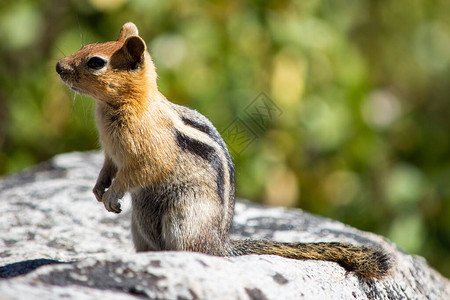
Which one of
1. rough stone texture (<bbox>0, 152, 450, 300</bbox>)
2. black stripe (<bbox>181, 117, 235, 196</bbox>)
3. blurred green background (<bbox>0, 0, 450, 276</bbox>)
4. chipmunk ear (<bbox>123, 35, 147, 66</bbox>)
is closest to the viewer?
rough stone texture (<bbox>0, 152, 450, 300</bbox>)

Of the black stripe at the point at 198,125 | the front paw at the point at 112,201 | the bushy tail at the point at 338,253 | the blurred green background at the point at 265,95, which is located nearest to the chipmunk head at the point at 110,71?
the black stripe at the point at 198,125

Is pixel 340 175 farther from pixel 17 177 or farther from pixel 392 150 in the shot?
pixel 17 177

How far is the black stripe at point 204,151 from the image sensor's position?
9.11 feet

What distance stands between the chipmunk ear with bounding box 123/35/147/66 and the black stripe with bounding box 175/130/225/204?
382mm

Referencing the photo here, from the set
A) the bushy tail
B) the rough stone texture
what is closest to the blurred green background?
the rough stone texture

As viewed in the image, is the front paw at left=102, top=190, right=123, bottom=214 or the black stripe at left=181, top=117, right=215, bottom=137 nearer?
the front paw at left=102, top=190, right=123, bottom=214

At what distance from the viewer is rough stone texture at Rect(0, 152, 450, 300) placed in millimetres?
2021

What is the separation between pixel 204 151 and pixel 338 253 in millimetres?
788

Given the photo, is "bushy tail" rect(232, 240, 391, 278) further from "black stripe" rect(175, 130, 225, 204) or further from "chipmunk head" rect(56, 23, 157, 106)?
"chipmunk head" rect(56, 23, 157, 106)

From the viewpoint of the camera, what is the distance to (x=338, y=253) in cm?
282

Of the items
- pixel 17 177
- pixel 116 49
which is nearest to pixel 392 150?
pixel 17 177

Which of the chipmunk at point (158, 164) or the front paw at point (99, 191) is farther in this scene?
the front paw at point (99, 191)

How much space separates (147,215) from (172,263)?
708 millimetres

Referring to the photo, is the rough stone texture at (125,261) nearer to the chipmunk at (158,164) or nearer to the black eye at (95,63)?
the chipmunk at (158,164)
